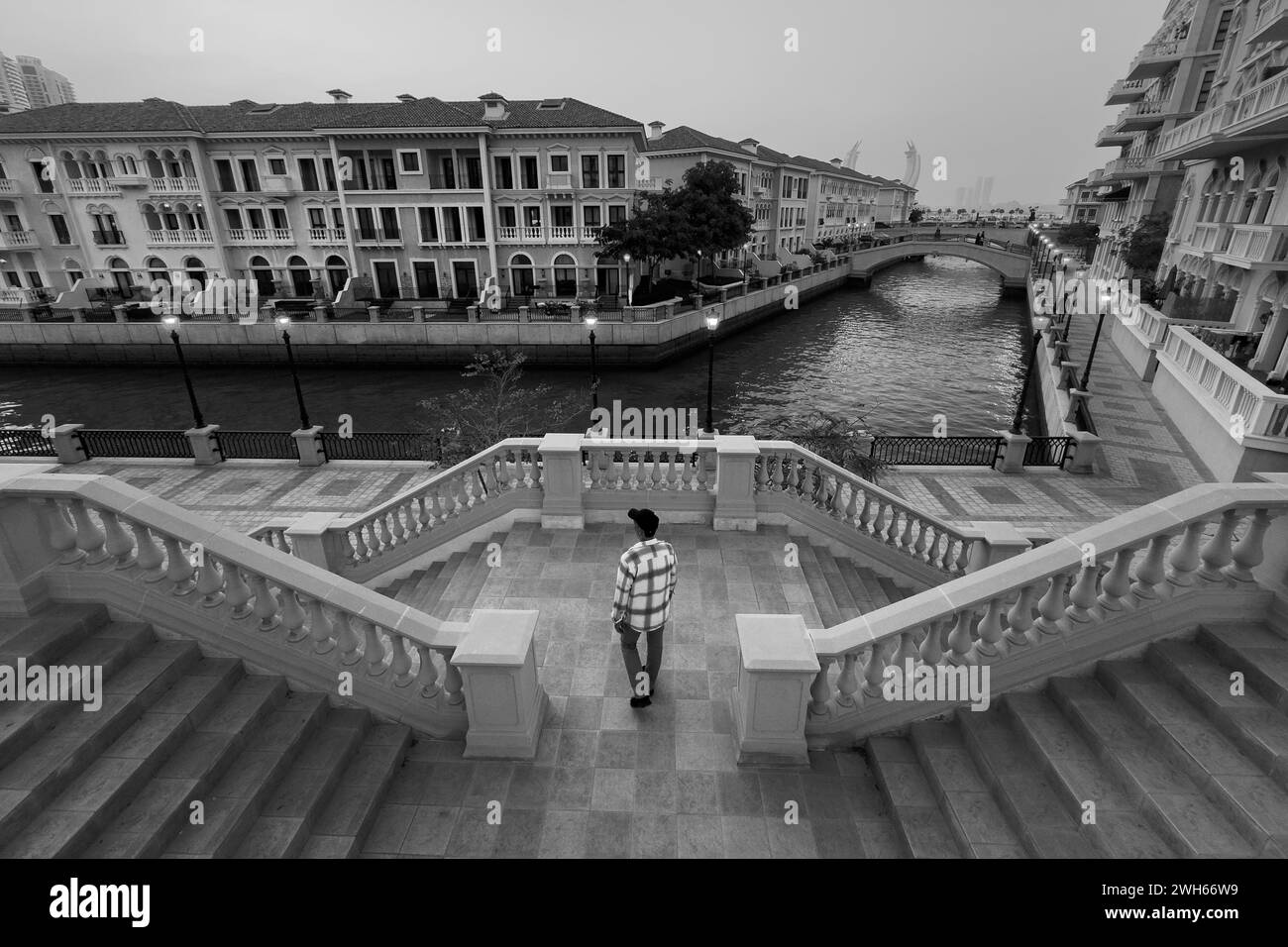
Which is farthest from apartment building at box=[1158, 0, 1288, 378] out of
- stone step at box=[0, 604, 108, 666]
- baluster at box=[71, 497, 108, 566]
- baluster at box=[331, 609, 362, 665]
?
stone step at box=[0, 604, 108, 666]

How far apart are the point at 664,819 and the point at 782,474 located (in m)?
5.75

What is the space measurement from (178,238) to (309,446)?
35.1 meters

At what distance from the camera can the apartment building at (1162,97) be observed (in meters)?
34.3

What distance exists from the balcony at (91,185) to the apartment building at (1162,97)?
206ft

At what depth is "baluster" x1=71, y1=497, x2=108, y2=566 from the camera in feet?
14.4

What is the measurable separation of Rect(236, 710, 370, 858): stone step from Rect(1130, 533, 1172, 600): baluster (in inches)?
251

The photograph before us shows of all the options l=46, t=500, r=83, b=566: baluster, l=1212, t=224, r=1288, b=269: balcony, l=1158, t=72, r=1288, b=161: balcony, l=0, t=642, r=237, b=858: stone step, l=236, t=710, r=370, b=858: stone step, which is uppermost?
l=1158, t=72, r=1288, b=161: balcony

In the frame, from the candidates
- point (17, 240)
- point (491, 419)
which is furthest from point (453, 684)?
point (17, 240)

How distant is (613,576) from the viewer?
7.76 metres

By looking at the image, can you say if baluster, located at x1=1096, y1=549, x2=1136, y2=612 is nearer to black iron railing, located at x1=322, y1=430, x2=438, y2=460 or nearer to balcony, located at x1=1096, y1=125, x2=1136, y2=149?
black iron railing, located at x1=322, y1=430, x2=438, y2=460

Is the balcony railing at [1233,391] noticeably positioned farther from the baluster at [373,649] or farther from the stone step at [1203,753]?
the baluster at [373,649]
